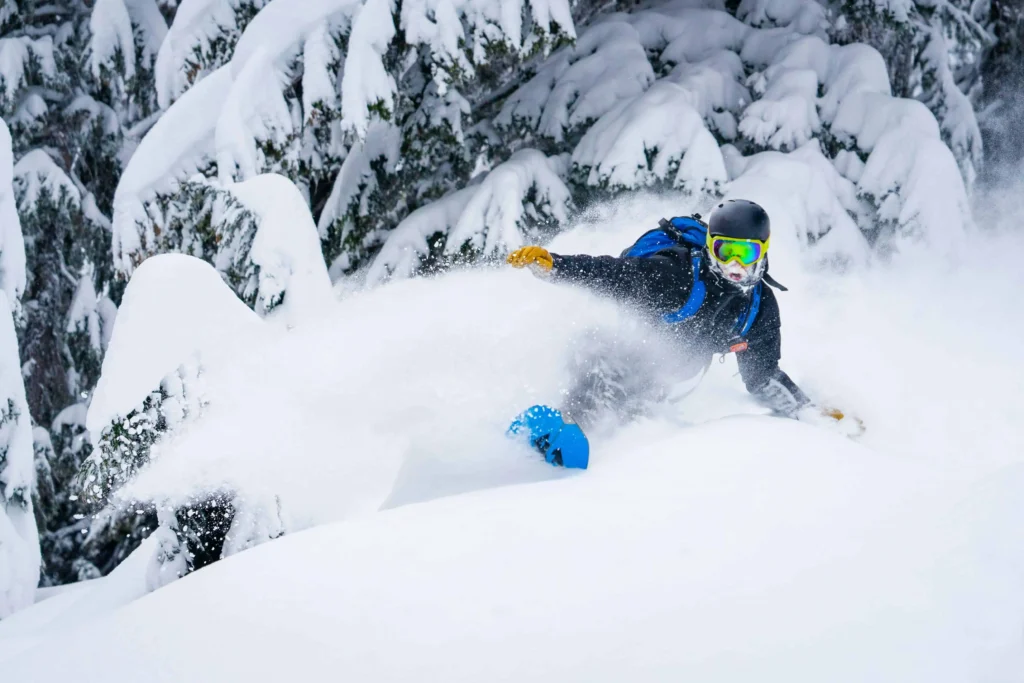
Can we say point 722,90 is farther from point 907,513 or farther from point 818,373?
point 907,513

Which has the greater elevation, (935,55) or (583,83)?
(583,83)

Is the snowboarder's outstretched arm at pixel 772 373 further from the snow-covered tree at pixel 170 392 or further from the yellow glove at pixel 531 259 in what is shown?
the snow-covered tree at pixel 170 392

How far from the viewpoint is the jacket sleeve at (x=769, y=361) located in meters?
3.51

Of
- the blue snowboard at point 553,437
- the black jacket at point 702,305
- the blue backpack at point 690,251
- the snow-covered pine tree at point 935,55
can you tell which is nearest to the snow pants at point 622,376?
the black jacket at point 702,305

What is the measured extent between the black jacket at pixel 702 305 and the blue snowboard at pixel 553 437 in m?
0.77

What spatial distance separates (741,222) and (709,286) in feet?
1.13

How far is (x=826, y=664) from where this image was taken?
3.77 feet

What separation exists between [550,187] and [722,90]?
1.57 m

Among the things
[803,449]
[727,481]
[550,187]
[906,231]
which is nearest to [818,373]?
[906,231]

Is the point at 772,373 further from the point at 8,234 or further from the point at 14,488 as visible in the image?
the point at 8,234

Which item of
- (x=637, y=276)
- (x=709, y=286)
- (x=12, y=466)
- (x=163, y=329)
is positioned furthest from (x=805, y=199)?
(x=12, y=466)

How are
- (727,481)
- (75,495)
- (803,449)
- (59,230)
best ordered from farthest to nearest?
(59,230), (75,495), (803,449), (727,481)

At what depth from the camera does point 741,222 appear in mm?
3180

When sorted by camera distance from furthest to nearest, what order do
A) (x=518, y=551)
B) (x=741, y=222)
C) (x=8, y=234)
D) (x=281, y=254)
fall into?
(x=8, y=234) < (x=281, y=254) < (x=741, y=222) < (x=518, y=551)
